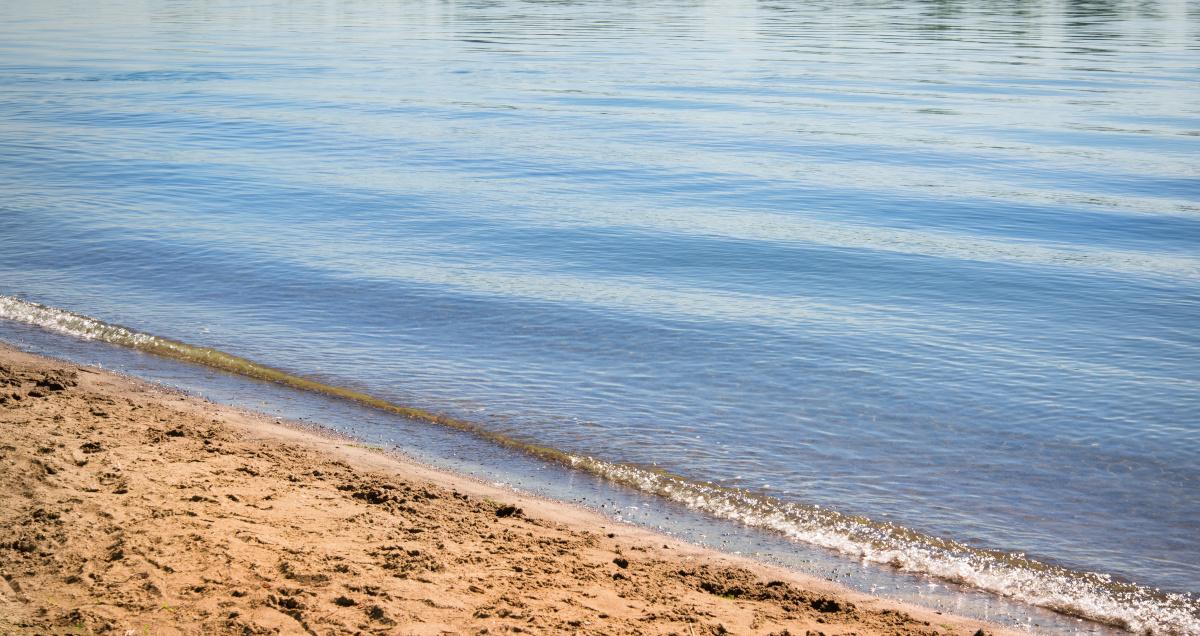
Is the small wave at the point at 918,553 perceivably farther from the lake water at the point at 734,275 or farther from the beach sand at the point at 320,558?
the beach sand at the point at 320,558

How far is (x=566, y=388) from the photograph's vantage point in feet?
29.9

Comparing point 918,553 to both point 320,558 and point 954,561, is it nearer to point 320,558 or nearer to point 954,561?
point 954,561

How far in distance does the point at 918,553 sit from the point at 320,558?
3.32m

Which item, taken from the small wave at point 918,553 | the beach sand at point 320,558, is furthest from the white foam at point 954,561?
the beach sand at point 320,558

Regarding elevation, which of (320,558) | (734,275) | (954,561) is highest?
(320,558)

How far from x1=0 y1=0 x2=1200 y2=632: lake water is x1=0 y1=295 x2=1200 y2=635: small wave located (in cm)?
2

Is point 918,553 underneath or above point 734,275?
Result: underneath

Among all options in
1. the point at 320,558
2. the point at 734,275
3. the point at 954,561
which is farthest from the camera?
the point at 734,275

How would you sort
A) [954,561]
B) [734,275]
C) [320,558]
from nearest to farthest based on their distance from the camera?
[320,558] → [954,561] → [734,275]

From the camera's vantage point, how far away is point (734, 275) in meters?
12.9

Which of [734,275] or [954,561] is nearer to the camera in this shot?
[954,561]

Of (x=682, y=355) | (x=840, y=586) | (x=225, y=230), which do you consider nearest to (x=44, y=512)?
(x=840, y=586)

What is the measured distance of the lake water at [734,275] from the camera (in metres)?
7.39

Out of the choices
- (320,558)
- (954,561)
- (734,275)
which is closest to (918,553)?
(954,561)
